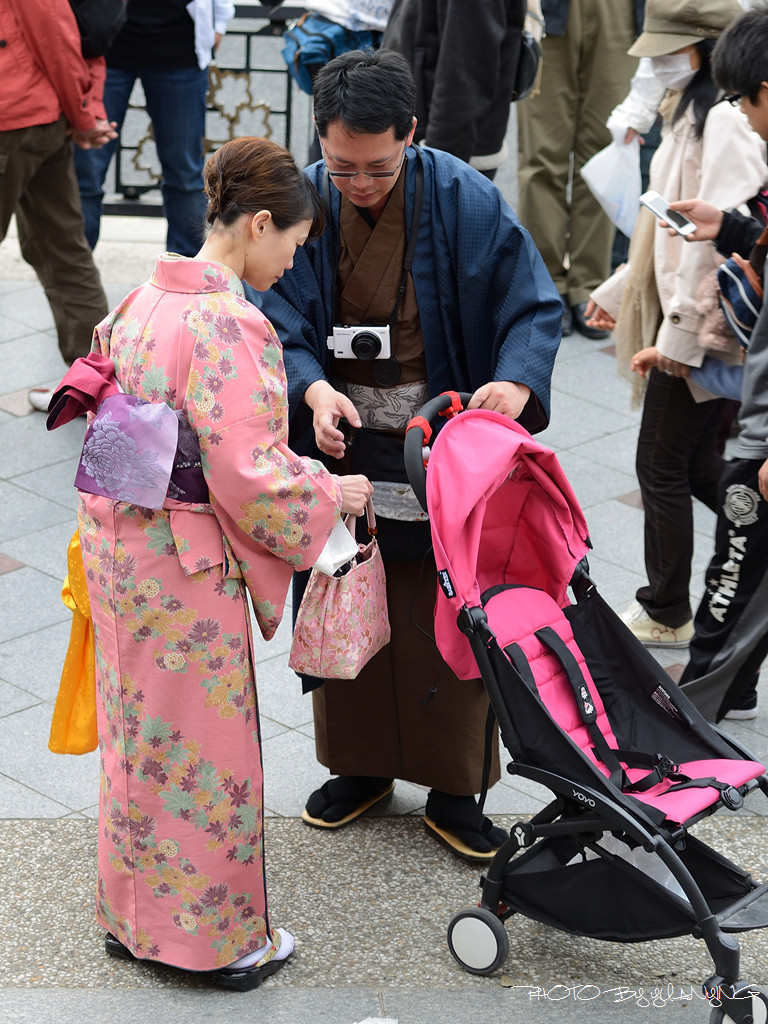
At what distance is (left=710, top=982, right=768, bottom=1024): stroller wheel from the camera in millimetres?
2637

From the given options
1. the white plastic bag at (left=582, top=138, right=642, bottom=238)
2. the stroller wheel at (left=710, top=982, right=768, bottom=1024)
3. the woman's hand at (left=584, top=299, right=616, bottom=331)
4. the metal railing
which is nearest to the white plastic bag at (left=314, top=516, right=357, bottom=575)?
the stroller wheel at (left=710, top=982, right=768, bottom=1024)

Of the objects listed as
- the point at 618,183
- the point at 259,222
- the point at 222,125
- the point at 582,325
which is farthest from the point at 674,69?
the point at 222,125

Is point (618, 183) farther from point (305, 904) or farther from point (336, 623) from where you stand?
point (305, 904)

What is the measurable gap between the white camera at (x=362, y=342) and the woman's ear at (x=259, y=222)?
1.73 ft

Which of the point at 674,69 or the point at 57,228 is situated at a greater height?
the point at 674,69

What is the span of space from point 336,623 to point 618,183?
9.47 feet

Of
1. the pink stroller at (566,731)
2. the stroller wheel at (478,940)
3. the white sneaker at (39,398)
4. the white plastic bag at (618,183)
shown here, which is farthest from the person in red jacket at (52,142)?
the stroller wheel at (478,940)

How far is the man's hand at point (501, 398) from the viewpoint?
120 inches

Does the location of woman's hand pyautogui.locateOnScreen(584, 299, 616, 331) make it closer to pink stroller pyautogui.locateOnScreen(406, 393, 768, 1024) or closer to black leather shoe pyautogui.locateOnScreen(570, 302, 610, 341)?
pink stroller pyautogui.locateOnScreen(406, 393, 768, 1024)

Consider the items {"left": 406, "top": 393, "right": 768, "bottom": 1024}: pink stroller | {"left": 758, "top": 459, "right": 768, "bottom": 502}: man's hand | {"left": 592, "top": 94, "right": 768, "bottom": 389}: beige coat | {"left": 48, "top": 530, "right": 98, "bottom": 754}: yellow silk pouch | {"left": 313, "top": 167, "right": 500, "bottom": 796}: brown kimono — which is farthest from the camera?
{"left": 592, "top": 94, "right": 768, "bottom": 389}: beige coat

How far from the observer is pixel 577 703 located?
9.59 feet

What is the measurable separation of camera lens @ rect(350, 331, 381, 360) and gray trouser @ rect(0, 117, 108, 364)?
8.73ft

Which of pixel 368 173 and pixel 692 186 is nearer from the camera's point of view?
pixel 368 173

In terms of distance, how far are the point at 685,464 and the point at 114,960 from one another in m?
2.34
